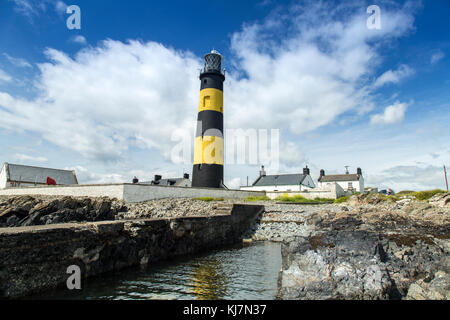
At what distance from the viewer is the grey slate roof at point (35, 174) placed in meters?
33.3

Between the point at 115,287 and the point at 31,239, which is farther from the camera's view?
the point at 115,287

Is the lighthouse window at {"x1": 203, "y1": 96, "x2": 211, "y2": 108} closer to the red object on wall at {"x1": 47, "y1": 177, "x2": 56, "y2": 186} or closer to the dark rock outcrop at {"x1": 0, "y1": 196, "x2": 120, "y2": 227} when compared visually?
the dark rock outcrop at {"x1": 0, "y1": 196, "x2": 120, "y2": 227}

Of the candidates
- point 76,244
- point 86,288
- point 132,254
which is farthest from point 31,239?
point 132,254

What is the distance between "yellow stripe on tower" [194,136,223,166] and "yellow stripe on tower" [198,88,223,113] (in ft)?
10.3

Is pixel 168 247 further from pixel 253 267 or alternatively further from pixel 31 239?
pixel 31 239

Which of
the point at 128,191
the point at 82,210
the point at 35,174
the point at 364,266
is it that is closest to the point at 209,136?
the point at 128,191

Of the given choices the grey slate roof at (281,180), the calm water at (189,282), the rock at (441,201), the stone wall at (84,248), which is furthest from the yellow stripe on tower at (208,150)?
the grey slate roof at (281,180)

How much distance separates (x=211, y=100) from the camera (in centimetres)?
2633

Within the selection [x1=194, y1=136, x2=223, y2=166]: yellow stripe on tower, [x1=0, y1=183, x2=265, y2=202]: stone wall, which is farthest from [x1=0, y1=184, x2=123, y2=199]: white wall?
[x1=194, y1=136, x2=223, y2=166]: yellow stripe on tower

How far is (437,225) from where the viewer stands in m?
11.0

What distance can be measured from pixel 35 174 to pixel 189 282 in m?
37.3
